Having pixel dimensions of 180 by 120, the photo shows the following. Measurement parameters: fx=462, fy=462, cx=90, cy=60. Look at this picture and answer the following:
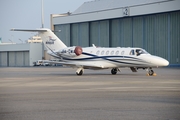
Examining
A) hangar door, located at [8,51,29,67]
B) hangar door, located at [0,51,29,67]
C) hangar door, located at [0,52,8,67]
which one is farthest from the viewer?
hangar door, located at [0,52,8,67]

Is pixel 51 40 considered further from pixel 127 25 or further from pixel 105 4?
pixel 105 4

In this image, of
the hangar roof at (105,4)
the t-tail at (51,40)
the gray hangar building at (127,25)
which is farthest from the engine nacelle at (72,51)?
the hangar roof at (105,4)

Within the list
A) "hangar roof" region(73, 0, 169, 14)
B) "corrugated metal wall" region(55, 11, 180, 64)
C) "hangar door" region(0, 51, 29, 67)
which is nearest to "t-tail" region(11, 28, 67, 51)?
"corrugated metal wall" region(55, 11, 180, 64)

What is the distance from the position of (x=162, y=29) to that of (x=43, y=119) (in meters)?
50.3

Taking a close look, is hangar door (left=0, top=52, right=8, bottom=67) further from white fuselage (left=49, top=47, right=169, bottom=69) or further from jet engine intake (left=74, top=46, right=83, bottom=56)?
jet engine intake (left=74, top=46, right=83, bottom=56)

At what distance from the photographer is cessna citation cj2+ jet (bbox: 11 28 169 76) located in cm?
3281

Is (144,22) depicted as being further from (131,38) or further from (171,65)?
(171,65)

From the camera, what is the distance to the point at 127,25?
217 ft

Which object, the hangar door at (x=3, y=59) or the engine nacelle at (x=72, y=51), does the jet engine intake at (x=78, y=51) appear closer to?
the engine nacelle at (x=72, y=51)

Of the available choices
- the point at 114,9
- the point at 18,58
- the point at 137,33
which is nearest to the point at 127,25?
the point at 137,33

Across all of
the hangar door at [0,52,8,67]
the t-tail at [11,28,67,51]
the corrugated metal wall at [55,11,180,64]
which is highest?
the corrugated metal wall at [55,11,180,64]

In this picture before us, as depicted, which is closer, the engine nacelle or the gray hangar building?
the engine nacelle

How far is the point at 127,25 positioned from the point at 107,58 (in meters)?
32.3

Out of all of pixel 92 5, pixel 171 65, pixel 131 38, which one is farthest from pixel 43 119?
pixel 92 5
